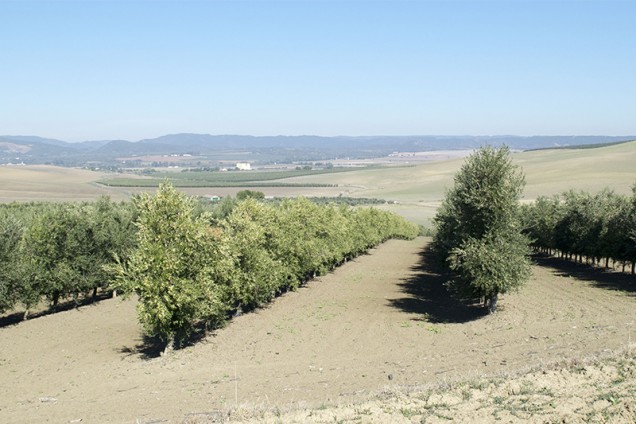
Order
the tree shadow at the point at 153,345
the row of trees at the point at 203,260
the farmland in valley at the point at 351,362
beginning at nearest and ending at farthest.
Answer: the farmland in valley at the point at 351,362
the row of trees at the point at 203,260
the tree shadow at the point at 153,345

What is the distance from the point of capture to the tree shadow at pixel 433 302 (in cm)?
3894

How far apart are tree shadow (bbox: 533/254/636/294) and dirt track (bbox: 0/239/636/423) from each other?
0.80 metres

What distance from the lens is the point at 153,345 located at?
34938 millimetres

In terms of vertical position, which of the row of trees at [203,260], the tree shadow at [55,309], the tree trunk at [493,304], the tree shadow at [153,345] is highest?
the row of trees at [203,260]

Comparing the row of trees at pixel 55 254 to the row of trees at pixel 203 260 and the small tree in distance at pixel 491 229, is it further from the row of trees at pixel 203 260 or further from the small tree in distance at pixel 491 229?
the small tree in distance at pixel 491 229

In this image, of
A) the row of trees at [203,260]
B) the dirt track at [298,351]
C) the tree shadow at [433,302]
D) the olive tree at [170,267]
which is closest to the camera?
the dirt track at [298,351]

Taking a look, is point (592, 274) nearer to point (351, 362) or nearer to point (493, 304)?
point (493, 304)

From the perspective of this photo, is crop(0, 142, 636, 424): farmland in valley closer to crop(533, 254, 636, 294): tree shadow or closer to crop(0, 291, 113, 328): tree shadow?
crop(533, 254, 636, 294): tree shadow

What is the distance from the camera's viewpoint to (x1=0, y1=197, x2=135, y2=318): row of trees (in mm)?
42188

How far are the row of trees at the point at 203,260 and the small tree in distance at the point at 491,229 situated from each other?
14.0 meters

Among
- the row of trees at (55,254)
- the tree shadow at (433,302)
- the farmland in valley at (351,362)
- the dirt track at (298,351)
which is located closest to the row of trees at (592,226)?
the farmland in valley at (351,362)

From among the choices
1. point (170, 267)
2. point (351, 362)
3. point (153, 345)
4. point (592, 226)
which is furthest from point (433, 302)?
point (592, 226)


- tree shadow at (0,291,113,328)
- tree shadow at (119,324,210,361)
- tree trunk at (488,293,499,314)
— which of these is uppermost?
tree trunk at (488,293,499,314)

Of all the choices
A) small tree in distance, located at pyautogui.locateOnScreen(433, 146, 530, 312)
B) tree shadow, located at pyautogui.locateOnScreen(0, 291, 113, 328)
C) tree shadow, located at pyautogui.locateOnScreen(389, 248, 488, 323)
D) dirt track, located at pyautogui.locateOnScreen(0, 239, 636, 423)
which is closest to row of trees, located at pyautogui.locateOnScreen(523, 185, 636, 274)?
dirt track, located at pyautogui.locateOnScreen(0, 239, 636, 423)
